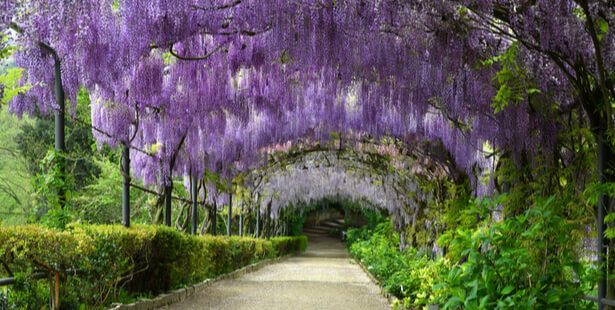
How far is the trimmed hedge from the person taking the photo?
15.6ft

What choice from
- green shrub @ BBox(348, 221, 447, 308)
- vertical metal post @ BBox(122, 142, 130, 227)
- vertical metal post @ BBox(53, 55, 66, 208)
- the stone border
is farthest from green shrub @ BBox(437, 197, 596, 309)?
vertical metal post @ BBox(122, 142, 130, 227)

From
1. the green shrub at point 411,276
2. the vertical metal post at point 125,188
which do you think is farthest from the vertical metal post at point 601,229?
the vertical metal post at point 125,188

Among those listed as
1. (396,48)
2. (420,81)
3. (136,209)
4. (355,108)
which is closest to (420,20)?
(396,48)

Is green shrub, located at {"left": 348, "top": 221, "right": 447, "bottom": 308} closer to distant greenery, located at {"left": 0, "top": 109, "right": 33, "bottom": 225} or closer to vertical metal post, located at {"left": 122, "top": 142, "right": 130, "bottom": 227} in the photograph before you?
vertical metal post, located at {"left": 122, "top": 142, "right": 130, "bottom": 227}

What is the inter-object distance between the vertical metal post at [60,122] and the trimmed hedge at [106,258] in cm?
31

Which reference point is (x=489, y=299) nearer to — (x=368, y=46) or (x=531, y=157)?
(x=531, y=157)

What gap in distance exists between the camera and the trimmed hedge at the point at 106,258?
4746 millimetres

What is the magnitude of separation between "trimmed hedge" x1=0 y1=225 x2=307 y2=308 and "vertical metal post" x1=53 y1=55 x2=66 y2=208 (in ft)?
1.01

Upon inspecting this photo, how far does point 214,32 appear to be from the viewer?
609 cm

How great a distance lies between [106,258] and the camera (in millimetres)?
6184

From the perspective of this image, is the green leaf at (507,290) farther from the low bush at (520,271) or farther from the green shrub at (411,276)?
the green shrub at (411,276)

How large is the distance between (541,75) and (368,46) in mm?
1678

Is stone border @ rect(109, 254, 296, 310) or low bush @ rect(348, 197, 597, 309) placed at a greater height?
low bush @ rect(348, 197, 597, 309)

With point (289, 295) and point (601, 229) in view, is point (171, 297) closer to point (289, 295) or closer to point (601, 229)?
point (289, 295)
